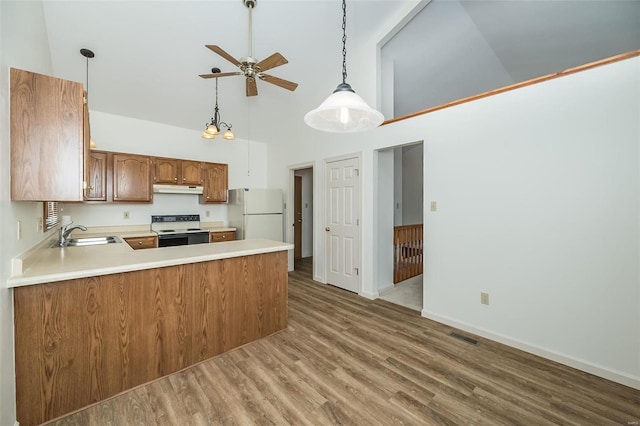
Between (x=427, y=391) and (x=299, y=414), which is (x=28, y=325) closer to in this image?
(x=299, y=414)

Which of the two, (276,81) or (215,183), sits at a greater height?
(276,81)

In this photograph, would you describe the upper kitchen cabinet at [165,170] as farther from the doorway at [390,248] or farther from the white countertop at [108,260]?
the doorway at [390,248]

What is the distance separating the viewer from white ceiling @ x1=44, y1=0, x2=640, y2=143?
2.83 meters

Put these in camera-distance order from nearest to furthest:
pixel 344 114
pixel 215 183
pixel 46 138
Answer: pixel 46 138 → pixel 344 114 → pixel 215 183

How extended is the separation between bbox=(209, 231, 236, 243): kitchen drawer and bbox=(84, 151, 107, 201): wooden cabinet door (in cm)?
165

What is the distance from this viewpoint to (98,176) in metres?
3.77

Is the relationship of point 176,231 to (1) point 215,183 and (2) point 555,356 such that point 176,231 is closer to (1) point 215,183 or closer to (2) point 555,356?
(1) point 215,183

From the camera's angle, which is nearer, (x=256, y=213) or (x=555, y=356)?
(x=555, y=356)

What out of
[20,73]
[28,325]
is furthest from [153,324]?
[20,73]

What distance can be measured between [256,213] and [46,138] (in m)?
3.34

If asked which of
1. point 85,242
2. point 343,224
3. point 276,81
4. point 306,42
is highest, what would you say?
point 306,42

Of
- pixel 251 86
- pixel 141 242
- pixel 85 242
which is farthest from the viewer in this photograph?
pixel 141 242

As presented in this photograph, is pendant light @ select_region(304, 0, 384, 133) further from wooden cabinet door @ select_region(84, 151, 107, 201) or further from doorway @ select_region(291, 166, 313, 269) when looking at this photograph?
doorway @ select_region(291, 166, 313, 269)

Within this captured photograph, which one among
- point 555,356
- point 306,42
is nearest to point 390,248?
point 555,356
